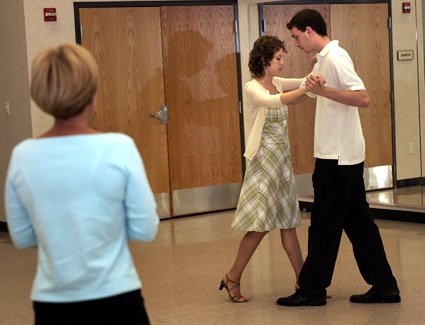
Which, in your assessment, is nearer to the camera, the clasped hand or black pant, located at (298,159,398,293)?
the clasped hand

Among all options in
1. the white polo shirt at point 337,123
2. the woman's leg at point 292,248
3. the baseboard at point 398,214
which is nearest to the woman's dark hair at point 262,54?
the white polo shirt at point 337,123

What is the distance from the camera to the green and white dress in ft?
17.2

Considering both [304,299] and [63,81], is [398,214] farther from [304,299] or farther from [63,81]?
[63,81]

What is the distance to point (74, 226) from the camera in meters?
2.33

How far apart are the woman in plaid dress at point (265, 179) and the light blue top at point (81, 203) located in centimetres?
289

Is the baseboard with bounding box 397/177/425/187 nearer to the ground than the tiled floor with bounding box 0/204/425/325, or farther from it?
farther from it

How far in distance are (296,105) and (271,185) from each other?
12.5 ft

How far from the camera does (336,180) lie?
4.84 metres

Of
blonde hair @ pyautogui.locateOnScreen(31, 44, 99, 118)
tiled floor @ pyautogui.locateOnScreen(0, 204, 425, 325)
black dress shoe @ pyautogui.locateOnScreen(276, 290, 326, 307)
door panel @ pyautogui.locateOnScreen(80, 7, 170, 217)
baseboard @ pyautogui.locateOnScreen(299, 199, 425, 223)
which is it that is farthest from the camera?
door panel @ pyautogui.locateOnScreen(80, 7, 170, 217)

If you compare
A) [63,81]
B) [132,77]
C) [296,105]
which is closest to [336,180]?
[63,81]

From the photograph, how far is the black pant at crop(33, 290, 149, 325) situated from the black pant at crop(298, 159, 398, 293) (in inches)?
103

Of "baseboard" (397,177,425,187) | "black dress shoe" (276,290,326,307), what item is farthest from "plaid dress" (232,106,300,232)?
"baseboard" (397,177,425,187)

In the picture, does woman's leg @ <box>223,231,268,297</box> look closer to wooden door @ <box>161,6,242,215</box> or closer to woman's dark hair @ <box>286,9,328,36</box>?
woman's dark hair @ <box>286,9,328,36</box>

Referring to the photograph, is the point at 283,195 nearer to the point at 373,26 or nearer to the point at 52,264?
the point at 52,264
